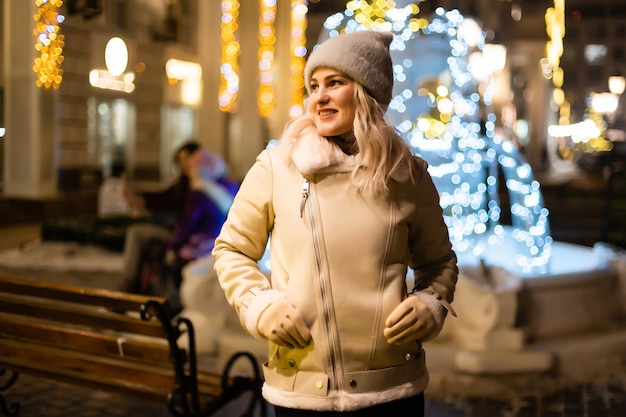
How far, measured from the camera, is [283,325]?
2225 mm

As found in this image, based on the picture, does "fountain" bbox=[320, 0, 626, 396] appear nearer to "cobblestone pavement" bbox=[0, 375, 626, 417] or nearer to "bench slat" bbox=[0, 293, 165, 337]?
"cobblestone pavement" bbox=[0, 375, 626, 417]

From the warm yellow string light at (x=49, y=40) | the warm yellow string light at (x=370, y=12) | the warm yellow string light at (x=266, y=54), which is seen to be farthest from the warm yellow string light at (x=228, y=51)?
the warm yellow string light at (x=49, y=40)

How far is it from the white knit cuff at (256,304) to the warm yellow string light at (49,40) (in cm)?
389

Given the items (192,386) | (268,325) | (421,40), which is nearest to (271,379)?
(268,325)

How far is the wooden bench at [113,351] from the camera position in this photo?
4.02 m

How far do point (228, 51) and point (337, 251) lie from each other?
21.9 m

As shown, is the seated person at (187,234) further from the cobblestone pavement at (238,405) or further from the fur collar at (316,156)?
the fur collar at (316,156)

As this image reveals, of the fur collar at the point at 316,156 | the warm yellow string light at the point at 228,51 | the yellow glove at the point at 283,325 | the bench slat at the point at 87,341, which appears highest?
the warm yellow string light at the point at 228,51

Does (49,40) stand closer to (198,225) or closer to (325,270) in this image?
(198,225)

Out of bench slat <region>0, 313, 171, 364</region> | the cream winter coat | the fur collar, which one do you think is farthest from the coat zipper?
bench slat <region>0, 313, 171, 364</region>

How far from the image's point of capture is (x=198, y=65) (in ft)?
81.6

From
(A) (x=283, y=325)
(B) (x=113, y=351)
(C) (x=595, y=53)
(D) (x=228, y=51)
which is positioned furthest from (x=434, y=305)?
(C) (x=595, y=53)

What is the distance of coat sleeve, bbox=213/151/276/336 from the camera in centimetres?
237

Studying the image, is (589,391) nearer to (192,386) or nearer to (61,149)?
(192,386)
